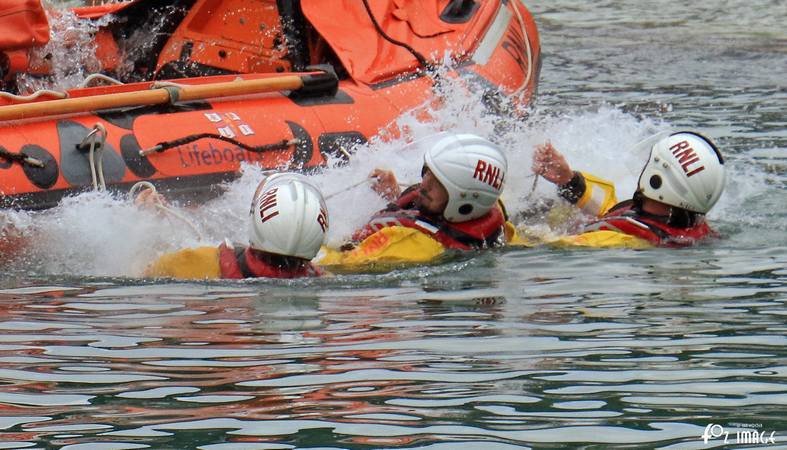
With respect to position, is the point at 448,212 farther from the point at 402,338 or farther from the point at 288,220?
the point at 402,338

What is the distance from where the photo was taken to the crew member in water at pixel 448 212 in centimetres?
732

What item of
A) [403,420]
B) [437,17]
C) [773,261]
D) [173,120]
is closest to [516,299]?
[773,261]

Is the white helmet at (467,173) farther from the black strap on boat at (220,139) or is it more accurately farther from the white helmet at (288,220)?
the black strap on boat at (220,139)

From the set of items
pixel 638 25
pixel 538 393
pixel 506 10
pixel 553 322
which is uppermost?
pixel 538 393

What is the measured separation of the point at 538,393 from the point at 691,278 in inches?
89.6

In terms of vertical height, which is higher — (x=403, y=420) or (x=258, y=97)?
(x=403, y=420)

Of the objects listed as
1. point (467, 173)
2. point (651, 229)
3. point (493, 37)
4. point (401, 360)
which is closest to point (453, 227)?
point (467, 173)

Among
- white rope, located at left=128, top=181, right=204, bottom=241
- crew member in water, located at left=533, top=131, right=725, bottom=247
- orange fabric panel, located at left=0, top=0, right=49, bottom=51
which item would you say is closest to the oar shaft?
white rope, located at left=128, top=181, right=204, bottom=241

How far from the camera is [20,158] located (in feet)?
24.6

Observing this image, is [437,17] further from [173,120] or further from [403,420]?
[403,420]

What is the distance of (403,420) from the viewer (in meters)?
4.22

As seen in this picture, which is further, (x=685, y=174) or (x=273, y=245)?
(x=685, y=174)

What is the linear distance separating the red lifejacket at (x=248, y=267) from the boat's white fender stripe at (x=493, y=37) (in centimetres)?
374

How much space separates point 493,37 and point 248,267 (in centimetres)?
433
